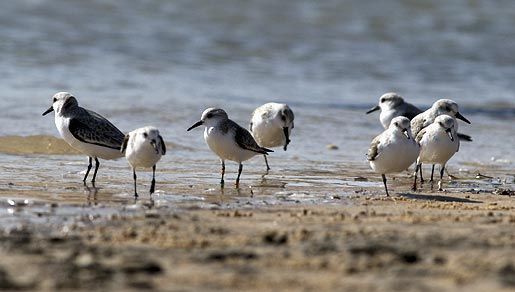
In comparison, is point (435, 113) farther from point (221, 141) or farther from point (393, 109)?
point (221, 141)

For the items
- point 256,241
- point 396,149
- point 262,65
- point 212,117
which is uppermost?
point 262,65

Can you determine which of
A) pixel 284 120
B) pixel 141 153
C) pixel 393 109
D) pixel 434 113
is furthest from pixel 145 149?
pixel 393 109

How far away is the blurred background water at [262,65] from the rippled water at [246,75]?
0.05 m

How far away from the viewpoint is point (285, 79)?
23.6m

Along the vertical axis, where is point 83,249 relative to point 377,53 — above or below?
below

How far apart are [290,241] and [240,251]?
53 centimetres

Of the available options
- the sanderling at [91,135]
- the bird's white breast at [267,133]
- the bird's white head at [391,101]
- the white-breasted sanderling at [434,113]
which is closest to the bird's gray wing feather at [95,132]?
the sanderling at [91,135]

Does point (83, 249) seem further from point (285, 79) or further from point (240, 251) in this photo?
point (285, 79)

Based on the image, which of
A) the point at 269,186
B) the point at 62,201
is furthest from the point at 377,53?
the point at 62,201

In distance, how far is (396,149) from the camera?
11.2m

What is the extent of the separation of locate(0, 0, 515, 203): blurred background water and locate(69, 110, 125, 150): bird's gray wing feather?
20.5 inches

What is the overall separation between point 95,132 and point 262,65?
45.2ft

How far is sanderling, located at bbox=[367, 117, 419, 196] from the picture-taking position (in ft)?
36.9

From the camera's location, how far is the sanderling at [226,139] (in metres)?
12.3
